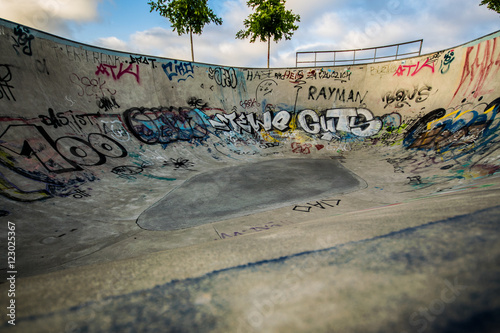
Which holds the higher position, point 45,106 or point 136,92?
point 136,92

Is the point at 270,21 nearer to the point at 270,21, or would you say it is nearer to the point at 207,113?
the point at 270,21

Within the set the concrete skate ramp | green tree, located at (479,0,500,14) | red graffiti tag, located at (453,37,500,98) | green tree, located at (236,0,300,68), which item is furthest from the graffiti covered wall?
green tree, located at (479,0,500,14)

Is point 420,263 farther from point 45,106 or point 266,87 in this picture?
point 266,87

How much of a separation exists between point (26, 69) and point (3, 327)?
9505mm

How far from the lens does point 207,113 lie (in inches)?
475

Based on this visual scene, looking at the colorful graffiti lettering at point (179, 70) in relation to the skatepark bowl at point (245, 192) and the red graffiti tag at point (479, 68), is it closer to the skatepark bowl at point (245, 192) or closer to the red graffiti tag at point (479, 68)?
the skatepark bowl at point (245, 192)

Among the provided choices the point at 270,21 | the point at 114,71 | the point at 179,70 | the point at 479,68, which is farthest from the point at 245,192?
the point at 270,21

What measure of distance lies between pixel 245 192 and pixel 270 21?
1857cm

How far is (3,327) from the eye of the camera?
3.30 feet

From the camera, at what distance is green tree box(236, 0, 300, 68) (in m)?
18.6

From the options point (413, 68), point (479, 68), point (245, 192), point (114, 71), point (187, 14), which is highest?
point (187, 14)

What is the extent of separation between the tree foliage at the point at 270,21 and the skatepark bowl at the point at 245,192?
7.91 m

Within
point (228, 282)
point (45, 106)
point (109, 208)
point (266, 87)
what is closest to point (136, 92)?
point (45, 106)

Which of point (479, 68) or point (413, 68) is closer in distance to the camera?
point (479, 68)
